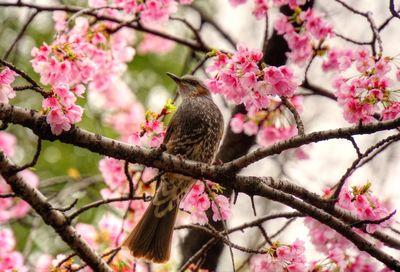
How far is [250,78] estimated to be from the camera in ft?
8.38

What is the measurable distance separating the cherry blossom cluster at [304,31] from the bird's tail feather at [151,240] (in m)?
1.42

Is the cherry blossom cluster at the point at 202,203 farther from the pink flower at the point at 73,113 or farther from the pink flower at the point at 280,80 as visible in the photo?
the pink flower at the point at 73,113

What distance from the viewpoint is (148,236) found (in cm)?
339

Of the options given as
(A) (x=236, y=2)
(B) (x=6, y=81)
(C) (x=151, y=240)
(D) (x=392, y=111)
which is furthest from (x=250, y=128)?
(B) (x=6, y=81)

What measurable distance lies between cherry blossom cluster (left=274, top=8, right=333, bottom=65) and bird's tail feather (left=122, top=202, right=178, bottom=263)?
1.42m

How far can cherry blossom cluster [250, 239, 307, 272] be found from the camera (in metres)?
2.53

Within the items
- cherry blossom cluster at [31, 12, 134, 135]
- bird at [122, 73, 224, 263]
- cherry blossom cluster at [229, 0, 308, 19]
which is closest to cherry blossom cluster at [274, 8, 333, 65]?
cherry blossom cluster at [229, 0, 308, 19]

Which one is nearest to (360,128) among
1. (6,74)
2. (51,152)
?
(6,74)

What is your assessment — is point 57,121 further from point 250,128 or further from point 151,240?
point 250,128

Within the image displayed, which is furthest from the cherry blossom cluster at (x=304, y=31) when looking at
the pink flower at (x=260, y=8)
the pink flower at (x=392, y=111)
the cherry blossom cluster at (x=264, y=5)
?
the pink flower at (x=392, y=111)

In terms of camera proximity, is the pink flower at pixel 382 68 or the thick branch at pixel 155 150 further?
the pink flower at pixel 382 68

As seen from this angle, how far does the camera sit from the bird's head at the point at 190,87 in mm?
4203

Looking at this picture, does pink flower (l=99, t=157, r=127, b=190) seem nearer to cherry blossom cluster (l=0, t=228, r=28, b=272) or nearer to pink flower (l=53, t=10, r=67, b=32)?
cherry blossom cluster (l=0, t=228, r=28, b=272)

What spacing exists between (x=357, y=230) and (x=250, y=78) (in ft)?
3.90
